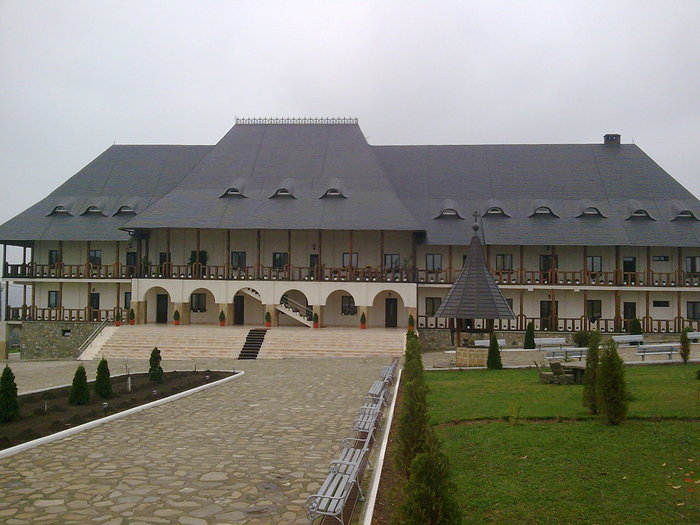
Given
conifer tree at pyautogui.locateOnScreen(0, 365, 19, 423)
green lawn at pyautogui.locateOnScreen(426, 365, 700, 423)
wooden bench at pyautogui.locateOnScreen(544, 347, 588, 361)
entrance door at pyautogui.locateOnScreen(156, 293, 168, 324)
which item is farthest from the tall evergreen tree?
entrance door at pyautogui.locateOnScreen(156, 293, 168, 324)

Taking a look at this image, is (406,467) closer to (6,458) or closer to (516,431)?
(516,431)

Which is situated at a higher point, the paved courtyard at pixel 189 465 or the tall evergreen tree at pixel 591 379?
the tall evergreen tree at pixel 591 379

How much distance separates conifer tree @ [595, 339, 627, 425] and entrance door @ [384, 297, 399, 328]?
2597 centimetres

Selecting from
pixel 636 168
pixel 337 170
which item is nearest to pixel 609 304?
pixel 636 168

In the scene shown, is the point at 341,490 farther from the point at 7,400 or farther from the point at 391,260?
the point at 391,260

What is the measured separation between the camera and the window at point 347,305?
3675 cm

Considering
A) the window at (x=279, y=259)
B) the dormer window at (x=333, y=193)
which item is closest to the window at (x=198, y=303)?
the window at (x=279, y=259)

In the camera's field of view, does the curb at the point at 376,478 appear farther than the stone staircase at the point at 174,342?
No

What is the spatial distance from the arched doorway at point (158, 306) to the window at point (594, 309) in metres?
25.8

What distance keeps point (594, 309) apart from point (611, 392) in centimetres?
2641

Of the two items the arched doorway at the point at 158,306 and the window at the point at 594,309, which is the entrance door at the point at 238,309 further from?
the window at the point at 594,309

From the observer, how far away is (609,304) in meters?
34.6

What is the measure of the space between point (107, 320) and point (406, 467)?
32.3 metres

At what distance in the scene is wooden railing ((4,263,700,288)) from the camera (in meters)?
33.9
